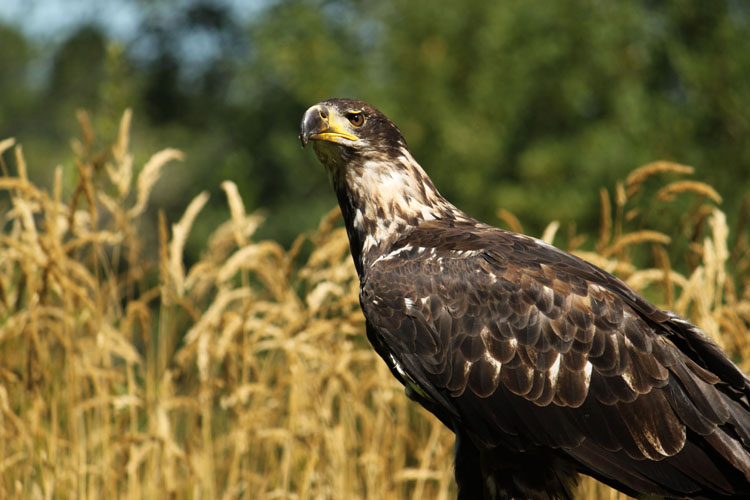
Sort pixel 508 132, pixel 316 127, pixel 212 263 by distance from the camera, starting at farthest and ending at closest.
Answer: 1. pixel 508 132
2. pixel 212 263
3. pixel 316 127

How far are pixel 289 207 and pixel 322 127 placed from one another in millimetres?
14301

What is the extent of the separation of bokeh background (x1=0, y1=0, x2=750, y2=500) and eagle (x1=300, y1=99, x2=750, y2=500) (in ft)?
2.23

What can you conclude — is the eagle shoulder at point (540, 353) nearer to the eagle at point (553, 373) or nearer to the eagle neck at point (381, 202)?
the eagle at point (553, 373)

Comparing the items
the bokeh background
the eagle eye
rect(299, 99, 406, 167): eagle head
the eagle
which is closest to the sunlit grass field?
the bokeh background

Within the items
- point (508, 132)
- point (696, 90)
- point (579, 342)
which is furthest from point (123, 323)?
point (508, 132)

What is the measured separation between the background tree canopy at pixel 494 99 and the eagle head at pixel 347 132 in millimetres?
1491

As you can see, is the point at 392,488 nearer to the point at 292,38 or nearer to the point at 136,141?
Answer: the point at 292,38

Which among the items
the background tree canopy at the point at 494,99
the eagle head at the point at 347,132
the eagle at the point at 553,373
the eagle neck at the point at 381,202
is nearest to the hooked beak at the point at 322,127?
the eagle head at the point at 347,132

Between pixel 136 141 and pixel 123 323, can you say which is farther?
pixel 136 141

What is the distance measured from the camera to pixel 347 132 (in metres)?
4.04

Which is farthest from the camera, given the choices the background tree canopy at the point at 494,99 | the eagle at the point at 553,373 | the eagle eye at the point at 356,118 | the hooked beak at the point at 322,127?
the background tree canopy at the point at 494,99

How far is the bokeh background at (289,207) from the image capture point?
411 cm

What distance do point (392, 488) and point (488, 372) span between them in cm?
139

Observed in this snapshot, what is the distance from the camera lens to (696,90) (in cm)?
1126
